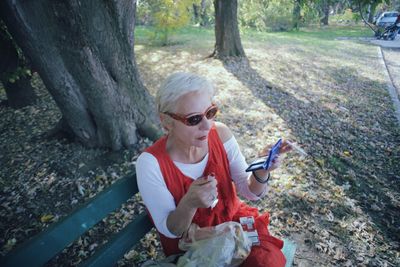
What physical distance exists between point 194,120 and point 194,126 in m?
0.04

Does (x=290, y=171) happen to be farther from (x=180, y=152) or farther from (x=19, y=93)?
(x=19, y=93)

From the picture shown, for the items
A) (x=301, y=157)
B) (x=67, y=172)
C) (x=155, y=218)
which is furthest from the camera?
(x=301, y=157)

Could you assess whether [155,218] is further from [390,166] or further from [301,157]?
[390,166]

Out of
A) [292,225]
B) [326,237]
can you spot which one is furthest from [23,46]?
[326,237]

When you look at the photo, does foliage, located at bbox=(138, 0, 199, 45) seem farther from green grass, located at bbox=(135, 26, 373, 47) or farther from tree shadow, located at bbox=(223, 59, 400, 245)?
tree shadow, located at bbox=(223, 59, 400, 245)

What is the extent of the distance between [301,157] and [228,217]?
288cm

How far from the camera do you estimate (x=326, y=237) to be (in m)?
3.21

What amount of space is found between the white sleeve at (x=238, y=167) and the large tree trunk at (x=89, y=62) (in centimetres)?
202

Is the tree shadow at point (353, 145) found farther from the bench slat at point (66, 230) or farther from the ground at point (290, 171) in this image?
the bench slat at point (66, 230)

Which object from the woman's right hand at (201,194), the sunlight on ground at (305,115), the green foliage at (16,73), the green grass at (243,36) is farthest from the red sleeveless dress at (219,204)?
the green grass at (243,36)

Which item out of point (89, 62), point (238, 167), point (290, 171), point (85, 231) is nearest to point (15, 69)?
point (89, 62)

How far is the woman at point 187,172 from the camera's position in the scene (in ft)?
5.78

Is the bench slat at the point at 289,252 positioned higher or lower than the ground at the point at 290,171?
higher

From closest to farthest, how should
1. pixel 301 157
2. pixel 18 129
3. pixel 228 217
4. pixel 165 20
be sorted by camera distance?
pixel 228 217 < pixel 301 157 < pixel 18 129 < pixel 165 20
